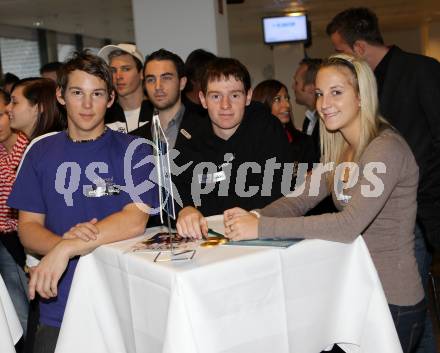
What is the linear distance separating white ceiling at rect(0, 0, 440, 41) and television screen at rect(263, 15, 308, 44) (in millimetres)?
370

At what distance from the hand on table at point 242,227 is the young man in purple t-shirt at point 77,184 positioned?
0.33 metres

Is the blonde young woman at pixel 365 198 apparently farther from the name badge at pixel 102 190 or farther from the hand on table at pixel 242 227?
the name badge at pixel 102 190

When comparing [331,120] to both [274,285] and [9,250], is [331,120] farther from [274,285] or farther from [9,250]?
[9,250]

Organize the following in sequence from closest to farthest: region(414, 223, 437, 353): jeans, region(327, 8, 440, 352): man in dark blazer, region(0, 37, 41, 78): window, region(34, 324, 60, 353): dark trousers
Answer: region(34, 324, 60, 353): dark trousers, region(414, 223, 437, 353): jeans, region(327, 8, 440, 352): man in dark blazer, region(0, 37, 41, 78): window

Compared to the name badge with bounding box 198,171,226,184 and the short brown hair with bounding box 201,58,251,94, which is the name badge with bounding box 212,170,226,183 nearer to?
the name badge with bounding box 198,171,226,184

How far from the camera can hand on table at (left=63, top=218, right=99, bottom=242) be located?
2045 millimetres

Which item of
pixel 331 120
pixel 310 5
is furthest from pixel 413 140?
pixel 310 5

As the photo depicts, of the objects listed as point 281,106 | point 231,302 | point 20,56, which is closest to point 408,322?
point 231,302

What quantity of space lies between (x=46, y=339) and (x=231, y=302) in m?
0.84

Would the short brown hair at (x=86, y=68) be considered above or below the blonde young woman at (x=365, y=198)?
above

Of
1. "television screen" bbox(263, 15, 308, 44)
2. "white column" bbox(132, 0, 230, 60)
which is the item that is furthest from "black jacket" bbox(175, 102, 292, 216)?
"television screen" bbox(263, 15, 308, 44)

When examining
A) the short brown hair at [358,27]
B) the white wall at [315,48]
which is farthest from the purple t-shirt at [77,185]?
the white wall at [315,48]

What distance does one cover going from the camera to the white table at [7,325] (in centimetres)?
220

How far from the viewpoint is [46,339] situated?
223cm
